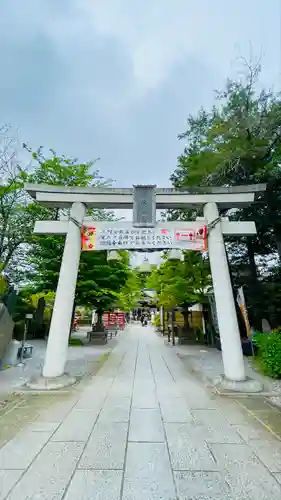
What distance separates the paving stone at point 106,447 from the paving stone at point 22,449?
606 mm

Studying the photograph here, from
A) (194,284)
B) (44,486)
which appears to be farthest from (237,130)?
(44,486)

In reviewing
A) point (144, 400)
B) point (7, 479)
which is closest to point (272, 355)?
point (144, 400)

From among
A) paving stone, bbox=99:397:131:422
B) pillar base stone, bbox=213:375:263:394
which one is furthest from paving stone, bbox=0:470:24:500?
pillar base stone, bbox=213:375:263:394

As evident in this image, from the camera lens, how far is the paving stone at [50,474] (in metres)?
2.41

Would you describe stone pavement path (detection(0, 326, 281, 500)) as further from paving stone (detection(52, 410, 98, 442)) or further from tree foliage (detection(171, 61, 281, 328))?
tree foliage (detection(171, 61, 281, 328))

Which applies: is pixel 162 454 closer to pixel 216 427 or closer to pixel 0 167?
pixel 216 427

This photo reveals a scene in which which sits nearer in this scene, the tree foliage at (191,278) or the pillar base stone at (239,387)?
the pillar base stone at (239,387)

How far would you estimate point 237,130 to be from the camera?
1019 cm

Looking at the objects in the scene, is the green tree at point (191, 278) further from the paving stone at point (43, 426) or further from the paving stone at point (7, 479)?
the paving stone at point (7, 479)

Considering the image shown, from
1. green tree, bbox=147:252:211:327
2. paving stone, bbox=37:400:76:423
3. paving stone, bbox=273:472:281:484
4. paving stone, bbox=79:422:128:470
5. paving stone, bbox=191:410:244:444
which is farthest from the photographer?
green tree, bbox=147:252:211:327

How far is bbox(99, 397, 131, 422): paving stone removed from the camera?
435 cm

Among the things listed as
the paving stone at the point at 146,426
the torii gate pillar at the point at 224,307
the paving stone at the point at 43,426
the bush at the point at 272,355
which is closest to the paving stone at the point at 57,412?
the paving stone at the point at 43,426

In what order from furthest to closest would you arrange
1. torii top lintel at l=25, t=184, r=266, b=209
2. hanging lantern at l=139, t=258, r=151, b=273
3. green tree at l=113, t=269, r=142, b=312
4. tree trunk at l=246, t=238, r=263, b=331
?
1. green tree at l=113, t=269, r=142, b=312
2. tree trunk at l=246, t=238, r=263, b=331
3. hanging lantern at l=139, t=258, r=151, b=273
4. torii top lintel at l=25, t=184, r=266, b=209

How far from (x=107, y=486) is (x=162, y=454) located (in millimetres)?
884
